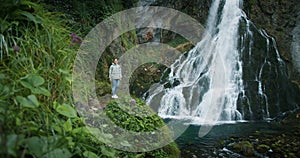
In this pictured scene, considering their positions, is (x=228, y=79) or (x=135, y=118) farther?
(x=228, y=79)

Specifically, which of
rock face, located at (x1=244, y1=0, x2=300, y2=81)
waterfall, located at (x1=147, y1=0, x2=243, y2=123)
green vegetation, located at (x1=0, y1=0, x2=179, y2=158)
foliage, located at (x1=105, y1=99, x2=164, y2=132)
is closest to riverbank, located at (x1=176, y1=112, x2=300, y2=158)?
waterfall, located at (x1=147, y1=0, x2=243, y2=123)

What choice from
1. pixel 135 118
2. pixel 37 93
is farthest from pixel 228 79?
pixel 37 93

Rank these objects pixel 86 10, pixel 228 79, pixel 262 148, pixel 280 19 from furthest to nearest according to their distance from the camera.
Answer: pixel 280 19, pixel 228 79, pixel 86 10, pixel 262 148

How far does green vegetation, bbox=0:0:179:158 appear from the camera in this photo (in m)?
1.48

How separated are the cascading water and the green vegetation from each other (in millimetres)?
5916

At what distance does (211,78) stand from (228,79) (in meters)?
0.63

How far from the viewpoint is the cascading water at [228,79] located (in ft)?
28.0

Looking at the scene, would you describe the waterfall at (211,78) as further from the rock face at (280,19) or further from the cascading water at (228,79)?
the rock face at (280,19)

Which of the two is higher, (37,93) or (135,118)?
(37,93)

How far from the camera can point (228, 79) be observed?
936cm

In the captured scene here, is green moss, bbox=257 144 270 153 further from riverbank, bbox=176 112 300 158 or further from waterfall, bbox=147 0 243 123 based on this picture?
waterfall, bbox=147 0 243 123

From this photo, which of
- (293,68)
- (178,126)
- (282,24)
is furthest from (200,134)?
(282,24)

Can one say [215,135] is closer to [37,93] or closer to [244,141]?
[244,141]

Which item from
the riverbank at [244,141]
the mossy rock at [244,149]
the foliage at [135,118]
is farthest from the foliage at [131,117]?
the mossy rock at [244,149]
